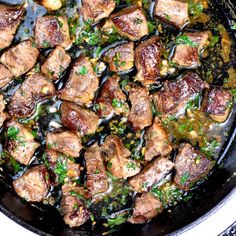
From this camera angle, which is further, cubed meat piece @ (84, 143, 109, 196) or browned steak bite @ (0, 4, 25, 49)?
cubed meat piece @ (84, 143, 109, 196)

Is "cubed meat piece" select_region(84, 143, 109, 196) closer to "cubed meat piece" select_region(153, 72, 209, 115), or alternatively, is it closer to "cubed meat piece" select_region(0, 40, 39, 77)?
"cubed meat piece" select_region(153, 72, 209, 115)

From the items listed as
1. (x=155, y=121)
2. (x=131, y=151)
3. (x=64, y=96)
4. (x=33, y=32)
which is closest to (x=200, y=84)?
(x=155, y=121)

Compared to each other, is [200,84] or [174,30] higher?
[174,30]

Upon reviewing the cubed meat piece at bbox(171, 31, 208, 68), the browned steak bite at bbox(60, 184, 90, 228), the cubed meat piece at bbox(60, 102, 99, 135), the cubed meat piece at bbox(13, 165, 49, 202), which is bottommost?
the browned steak bite at bbox(60, 184, 90, 228)

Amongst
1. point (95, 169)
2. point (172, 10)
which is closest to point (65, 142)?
point (95, 169)

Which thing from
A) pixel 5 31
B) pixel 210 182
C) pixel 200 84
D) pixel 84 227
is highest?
pixel 5 31

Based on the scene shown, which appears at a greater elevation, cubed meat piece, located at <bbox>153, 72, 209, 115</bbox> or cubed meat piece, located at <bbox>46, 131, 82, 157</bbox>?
cubed meat piece, located at <bbox>153, 72, 209, 115</bbox>

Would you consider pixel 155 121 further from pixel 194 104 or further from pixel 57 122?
pixel 57 122

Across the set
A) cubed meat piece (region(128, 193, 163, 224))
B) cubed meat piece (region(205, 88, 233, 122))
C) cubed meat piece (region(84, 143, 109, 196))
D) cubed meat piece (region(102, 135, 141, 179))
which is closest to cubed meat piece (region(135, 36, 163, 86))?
cubed meat piece (region(205, 88, 233, 122))
